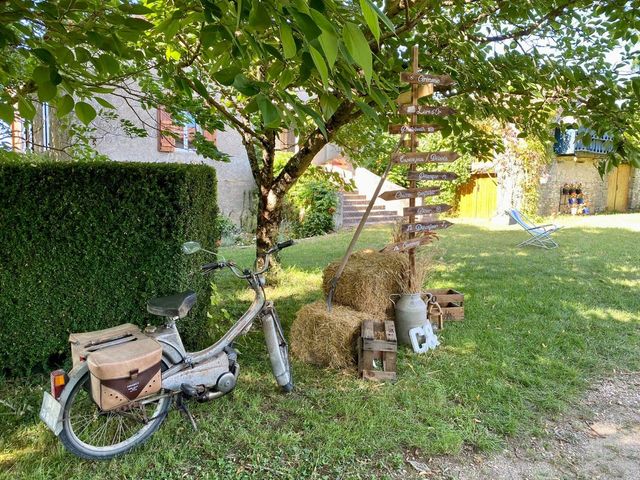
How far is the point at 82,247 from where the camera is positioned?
334cm

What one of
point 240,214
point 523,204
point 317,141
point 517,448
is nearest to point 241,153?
point 240,214

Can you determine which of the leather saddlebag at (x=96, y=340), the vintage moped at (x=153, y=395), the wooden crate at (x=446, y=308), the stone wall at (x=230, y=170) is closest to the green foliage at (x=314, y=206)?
the stone wall at (x=230, y=170)

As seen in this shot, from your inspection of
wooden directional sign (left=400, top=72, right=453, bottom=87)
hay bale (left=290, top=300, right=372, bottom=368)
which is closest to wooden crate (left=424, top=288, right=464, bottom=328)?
hay bale (left=290, top=300, right=372, bottom=368)

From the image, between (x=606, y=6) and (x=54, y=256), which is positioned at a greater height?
(x=606, y=6)

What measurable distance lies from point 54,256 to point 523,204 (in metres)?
14.8

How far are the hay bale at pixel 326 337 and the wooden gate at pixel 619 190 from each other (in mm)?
20094

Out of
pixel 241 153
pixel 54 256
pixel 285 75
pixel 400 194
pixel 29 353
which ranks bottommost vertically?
pixel 29 353

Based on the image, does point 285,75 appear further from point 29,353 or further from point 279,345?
point 29,353

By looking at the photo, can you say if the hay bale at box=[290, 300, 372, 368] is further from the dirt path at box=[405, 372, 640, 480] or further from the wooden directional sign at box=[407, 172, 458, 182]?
the wooden directional sign at box=[407, 172, 458, 182]

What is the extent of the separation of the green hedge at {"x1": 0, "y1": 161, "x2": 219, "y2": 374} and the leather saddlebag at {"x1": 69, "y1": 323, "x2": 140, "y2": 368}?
83cm

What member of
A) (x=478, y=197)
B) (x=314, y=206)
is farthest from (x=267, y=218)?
(x=478, y=197)

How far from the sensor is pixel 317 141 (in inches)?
201

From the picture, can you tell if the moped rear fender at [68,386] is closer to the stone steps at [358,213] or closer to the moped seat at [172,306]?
the moped seat at [172,306]

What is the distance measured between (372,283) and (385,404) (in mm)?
1349
